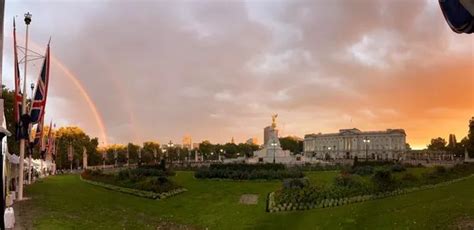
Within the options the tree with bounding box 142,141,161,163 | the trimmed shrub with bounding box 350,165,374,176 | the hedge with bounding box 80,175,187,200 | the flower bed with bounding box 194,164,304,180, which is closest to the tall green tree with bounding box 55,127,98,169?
the tree with bounding box 142,141,161,163

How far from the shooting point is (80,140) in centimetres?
11981

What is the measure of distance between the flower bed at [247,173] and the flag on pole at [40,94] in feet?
81.4

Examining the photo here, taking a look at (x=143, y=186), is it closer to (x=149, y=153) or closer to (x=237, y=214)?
(x=237, y=214)

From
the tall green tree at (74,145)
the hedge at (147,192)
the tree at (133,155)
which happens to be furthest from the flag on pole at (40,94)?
the tree at (133,155)

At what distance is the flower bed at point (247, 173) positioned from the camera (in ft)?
155

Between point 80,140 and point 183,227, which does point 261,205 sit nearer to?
point 183,227

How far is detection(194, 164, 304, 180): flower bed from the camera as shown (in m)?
47.3

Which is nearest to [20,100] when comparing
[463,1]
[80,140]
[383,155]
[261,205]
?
[261,205]

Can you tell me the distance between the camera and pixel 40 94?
2684cm

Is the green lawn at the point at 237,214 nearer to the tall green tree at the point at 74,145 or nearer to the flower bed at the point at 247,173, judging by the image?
the flower bed at the point at 247,173

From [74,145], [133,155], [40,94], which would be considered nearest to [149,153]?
[133,155]

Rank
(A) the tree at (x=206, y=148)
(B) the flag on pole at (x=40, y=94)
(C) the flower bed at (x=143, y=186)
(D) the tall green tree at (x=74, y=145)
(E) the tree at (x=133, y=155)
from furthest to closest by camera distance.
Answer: (A) the tree at (x=206, y=148) → (E) the tree at (x=133, y=155) → (D) the tall green tree at (x=74, y=145) → (C) the flower bed at (x=143, y=186) → (B) the flag on pole at (x=40, y=94)

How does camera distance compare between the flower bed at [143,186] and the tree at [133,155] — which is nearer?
the flower bed at [143,186]

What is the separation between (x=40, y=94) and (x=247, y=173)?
85.4 feet
